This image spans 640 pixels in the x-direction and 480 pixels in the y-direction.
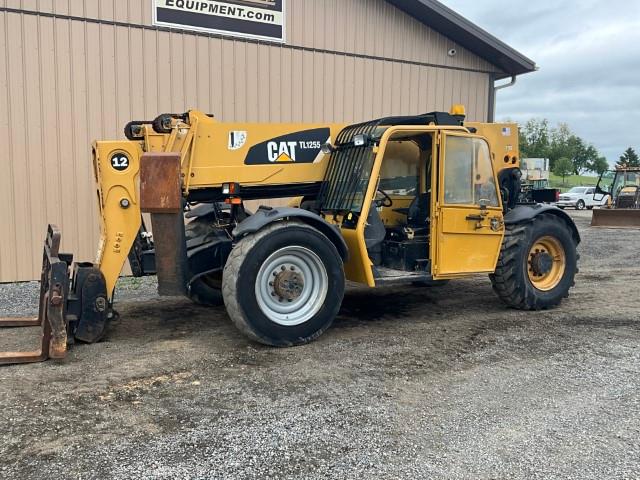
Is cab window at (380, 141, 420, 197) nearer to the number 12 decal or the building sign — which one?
the number 12 decal

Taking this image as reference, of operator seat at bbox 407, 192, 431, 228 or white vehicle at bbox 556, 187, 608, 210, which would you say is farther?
white vehicle at bbox 556, 187, 608, 210

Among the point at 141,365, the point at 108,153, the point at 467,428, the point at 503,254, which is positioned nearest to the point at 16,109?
the point at 108,153

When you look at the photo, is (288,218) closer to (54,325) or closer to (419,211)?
(419,211)

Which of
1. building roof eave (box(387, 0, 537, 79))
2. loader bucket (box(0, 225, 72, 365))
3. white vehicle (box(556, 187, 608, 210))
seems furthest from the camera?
white vehicle (box(556, 187, 608, 210))

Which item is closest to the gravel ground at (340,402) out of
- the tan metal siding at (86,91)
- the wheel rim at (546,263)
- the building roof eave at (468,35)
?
the wheel rim at (546,263)

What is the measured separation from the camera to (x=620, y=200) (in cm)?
2225

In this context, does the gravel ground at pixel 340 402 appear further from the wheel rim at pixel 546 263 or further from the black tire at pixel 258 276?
the wheel rim at pixel 546 263

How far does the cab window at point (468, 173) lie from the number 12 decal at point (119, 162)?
133 inches

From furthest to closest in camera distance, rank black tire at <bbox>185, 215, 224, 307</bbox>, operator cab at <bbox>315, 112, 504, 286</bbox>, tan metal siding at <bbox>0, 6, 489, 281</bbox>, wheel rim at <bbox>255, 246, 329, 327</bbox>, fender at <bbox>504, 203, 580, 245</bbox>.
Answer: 1. tan metal siding at <bbox>0, 6, 489, 281</bbox>
2. fender at <bbox>504, 203, 580, 245</bbox>
3. black tire at <bbox>185, 215, 224, 307</bbox>
4. operator cab at <bbox>315, 112, 504, 286</bbox>
5. wheel rim at <bbox>255, 246, 329, 327</bbox>

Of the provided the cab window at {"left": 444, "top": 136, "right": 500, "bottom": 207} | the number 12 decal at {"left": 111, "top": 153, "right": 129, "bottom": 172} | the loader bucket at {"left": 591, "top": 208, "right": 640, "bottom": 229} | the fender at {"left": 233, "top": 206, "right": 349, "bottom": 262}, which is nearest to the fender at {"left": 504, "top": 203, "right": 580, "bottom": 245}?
the cab window at {"left": 444, "top": 136, "right": 500, "bottom": 207}

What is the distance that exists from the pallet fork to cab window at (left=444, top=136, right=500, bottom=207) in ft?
12.3

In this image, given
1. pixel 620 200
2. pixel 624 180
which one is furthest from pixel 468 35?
pixel 624 180

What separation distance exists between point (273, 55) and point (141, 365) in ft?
22.5

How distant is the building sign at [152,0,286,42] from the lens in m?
9.28
